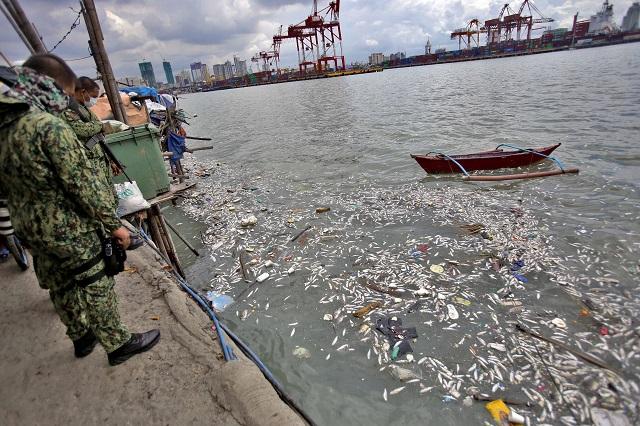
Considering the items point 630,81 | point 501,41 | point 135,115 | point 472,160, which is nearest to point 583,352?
point 472,160

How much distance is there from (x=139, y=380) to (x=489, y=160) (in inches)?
555

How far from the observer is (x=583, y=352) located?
5094 millimetres

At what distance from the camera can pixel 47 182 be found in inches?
106

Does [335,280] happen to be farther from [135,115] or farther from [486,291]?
[135,115]

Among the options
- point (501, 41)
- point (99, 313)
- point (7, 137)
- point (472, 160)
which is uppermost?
point (501, 41)

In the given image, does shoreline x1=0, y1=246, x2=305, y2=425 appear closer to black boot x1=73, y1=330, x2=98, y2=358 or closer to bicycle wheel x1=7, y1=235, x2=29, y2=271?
black boot x1=73, y1=330, x2=98, y2=358

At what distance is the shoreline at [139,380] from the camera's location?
3.27m

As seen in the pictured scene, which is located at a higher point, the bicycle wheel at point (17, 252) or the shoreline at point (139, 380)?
the bicycle wheel at point (17, 252)

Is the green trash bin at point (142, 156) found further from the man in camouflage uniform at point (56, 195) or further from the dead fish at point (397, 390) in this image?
the dead fish at point (397, 390)

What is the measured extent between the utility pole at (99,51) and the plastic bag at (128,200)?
4116 millimetres

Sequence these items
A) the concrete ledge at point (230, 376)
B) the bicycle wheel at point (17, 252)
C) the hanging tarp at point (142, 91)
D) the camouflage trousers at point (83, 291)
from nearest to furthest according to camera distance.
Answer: the camouflage trousers at point (83, 291) → the concrete ledge at point (230, 376) → the bicycle wheel at point (17, 252) → the hanging tarp at point (142, 91)

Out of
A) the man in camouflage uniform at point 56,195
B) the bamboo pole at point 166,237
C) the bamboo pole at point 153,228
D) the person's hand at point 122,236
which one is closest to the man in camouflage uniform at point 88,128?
the man in camouflage uniform at point 56,195

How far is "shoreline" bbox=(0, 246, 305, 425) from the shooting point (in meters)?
3.27

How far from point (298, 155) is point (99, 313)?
18.0 metres
